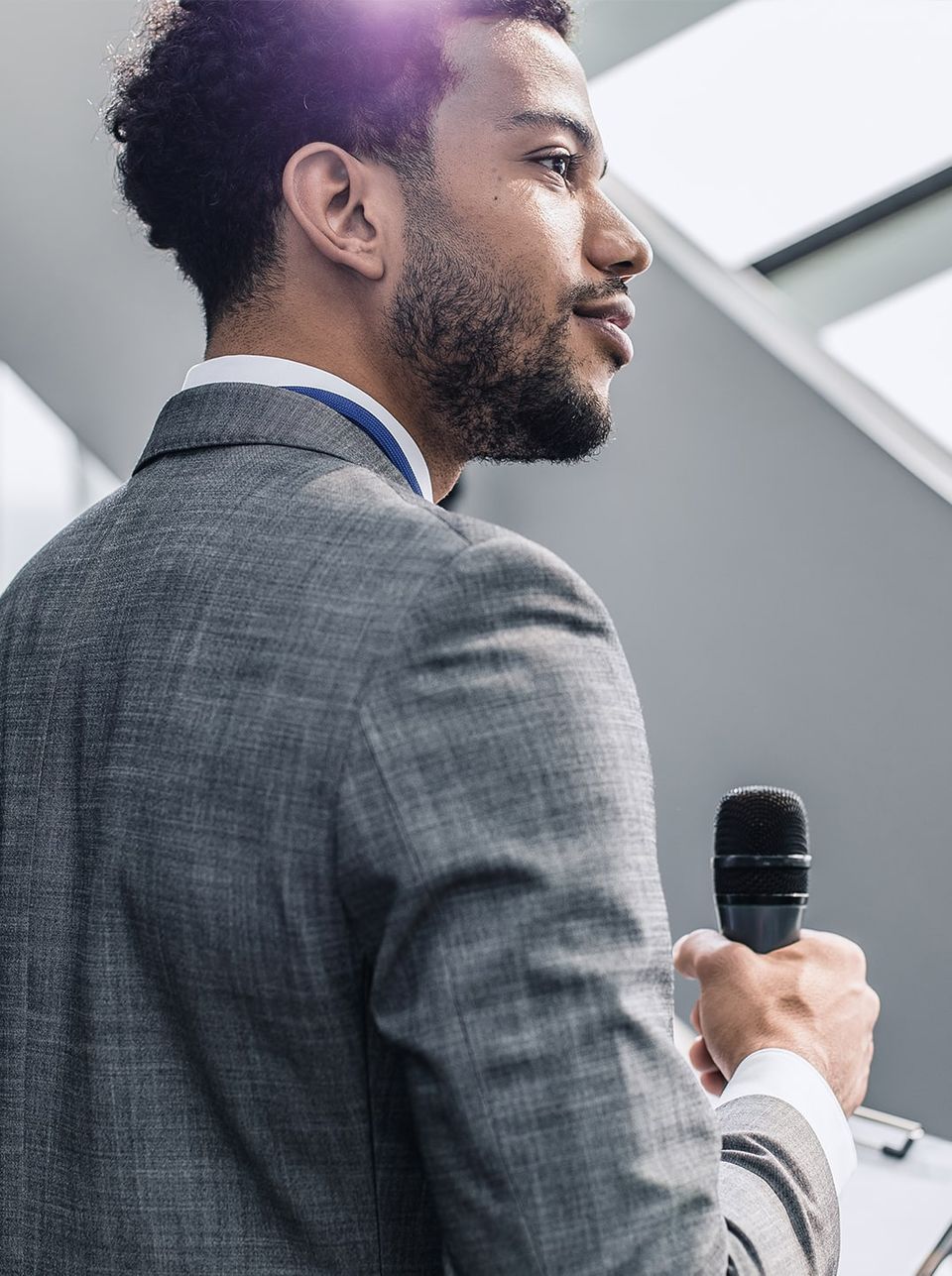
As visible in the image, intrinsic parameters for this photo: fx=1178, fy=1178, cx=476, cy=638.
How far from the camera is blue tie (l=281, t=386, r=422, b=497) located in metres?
0.86

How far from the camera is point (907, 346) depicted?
262 centimetres

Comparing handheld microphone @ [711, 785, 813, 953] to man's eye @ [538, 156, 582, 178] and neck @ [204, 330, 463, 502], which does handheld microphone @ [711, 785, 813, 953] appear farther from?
man's eye @ [538, 156, 582, 178]

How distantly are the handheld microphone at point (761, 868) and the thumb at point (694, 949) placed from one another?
0.9 inches

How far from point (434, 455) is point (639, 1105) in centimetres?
60

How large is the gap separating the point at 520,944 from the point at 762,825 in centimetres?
60

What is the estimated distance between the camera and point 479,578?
2.11 ft

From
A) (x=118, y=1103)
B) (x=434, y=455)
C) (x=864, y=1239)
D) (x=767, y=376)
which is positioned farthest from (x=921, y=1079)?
(x=118, y=1103)

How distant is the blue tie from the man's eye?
0.91ft

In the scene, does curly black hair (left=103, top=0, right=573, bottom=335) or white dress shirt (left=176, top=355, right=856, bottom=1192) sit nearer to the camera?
white dress shirt (left=176, top=355, right=856, bottom=1192)

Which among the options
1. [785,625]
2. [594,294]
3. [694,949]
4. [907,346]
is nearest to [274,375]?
[594,294]

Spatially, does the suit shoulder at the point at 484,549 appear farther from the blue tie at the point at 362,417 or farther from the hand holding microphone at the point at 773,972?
the hand holding microphone at the point at 773,972

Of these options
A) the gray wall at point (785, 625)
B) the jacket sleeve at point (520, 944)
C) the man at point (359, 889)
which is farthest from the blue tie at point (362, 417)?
the gray wall at point (785, 625)

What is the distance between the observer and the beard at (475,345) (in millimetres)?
943

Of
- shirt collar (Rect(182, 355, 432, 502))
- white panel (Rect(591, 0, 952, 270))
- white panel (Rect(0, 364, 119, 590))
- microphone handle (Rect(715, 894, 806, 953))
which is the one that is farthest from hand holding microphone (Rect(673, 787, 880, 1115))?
white panel (Rect(0, 364, 119, 590))
